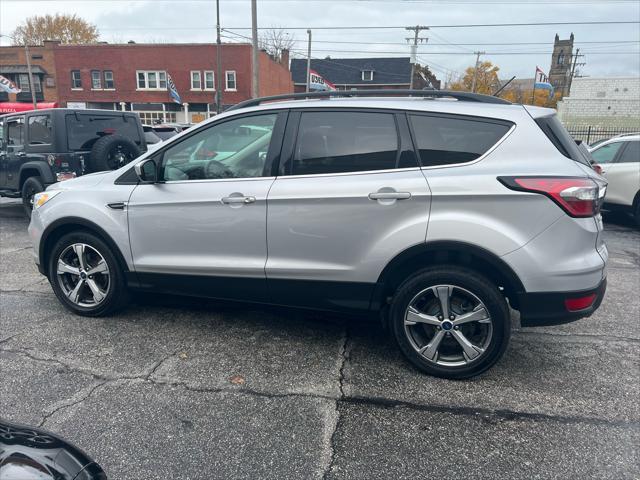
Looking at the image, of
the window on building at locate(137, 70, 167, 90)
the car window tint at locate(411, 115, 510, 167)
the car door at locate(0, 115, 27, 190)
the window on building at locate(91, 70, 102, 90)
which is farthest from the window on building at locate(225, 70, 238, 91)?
the car window tint at locate(411, 115, 510, 167)

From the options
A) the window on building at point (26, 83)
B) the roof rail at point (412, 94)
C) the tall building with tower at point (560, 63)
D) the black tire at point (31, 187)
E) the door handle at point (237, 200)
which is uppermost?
the tall building with tower at point (560, 63)

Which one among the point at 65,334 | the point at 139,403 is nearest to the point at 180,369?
the point at 139,403

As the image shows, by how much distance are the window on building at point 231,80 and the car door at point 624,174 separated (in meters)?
34.2

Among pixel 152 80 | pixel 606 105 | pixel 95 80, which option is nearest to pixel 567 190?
pixel 606 105

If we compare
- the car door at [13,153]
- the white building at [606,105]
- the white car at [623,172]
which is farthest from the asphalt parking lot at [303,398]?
the white building at [606,105]

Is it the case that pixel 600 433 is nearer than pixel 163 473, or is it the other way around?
pixel 163 473

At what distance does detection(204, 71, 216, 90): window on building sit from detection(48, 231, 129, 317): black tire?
38.0 metres

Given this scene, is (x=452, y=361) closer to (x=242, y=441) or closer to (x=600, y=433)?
(x=600, y=433)

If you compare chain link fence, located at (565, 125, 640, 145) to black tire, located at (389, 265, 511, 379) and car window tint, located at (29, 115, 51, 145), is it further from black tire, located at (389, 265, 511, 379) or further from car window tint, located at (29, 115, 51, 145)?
black tire, located at (389, 265, 511, 379)

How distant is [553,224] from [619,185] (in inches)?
273

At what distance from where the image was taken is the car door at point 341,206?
3135mm

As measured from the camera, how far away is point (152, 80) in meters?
39.9

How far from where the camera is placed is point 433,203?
305 centimetres

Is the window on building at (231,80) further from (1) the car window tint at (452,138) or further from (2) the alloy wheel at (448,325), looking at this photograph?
(2) the alloy wheel at (448,325)
